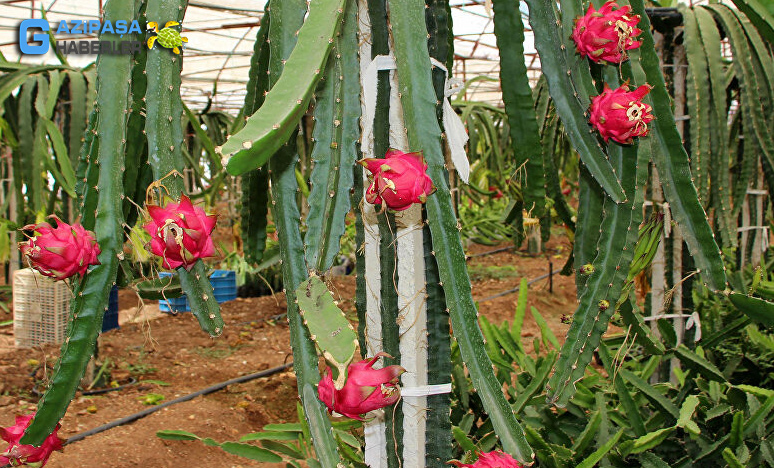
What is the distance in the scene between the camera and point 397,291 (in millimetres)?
837

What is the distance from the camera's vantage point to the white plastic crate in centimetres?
293

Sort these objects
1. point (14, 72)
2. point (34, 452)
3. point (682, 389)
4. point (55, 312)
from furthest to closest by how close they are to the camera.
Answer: point (55, 312) → point (14, 72) → point (682, 389) → point (34, 452)

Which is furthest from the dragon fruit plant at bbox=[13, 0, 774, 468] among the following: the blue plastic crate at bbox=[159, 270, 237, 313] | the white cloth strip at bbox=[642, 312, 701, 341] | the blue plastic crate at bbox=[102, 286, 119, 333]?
the blue plastic crate at bbox=[159, 270, 237, 313]

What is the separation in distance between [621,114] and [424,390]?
429 mm

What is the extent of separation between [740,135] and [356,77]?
1849 millimetres

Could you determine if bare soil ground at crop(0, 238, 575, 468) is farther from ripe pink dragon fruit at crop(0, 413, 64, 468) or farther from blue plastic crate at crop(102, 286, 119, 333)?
ripe pink dragon fruit at crop(0, 413, 64, 468)

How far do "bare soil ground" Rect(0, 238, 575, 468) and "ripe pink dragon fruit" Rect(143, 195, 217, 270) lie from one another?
0.59 meters

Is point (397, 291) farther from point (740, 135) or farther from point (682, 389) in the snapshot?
point (740, 135)

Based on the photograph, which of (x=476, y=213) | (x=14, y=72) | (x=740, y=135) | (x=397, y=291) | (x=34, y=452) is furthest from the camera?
(x=476, y=213)

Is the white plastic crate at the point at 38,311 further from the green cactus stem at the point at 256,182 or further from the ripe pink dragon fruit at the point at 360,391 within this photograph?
the ripe pink dragon fruit at the point at 360,391

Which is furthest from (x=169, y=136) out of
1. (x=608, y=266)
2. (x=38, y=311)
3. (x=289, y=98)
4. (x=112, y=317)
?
(x=112, y=317)

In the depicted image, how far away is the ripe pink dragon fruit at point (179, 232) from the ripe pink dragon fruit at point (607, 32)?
0.51 meters

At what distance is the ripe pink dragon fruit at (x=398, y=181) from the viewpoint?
2.00 ft

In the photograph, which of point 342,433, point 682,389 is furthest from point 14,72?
point 682,389
